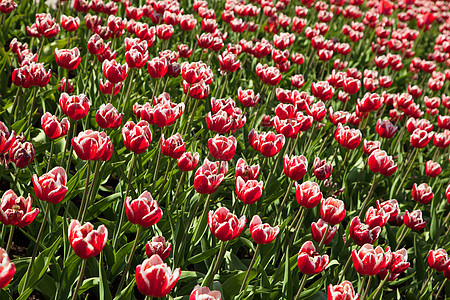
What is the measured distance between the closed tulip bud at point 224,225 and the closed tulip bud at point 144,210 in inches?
10.9

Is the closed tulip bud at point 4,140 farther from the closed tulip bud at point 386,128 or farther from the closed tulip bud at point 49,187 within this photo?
the closed tulip bud at point 386,128

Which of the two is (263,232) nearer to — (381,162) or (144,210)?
(144,210)

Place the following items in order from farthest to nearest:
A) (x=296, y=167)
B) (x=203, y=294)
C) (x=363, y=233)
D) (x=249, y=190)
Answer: (x=296, y=167) < (x=363, y=233) < (x=249, y=190) < (x=203, y=294)

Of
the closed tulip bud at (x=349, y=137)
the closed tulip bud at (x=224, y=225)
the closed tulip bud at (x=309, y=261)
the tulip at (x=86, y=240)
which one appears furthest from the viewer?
the closed tulip bud at (x=349, y=137)

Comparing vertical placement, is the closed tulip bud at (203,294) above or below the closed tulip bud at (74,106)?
below

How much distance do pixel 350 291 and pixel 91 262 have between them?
4.45ft

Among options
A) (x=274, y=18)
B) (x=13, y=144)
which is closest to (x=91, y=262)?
(x=13, y=144)

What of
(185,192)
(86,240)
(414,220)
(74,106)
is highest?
(74,106)

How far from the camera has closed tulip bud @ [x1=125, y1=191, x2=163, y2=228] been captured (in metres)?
1.99

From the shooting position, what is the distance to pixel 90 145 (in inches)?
86.7

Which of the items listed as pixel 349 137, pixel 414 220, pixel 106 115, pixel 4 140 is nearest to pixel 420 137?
pixel 349 137

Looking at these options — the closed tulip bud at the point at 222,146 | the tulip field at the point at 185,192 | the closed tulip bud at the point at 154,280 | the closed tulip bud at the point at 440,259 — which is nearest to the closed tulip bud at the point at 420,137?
the tulip field at the point at 185,192

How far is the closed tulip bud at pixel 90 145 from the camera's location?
219 centimetres

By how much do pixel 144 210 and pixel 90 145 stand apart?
44 centimetres
